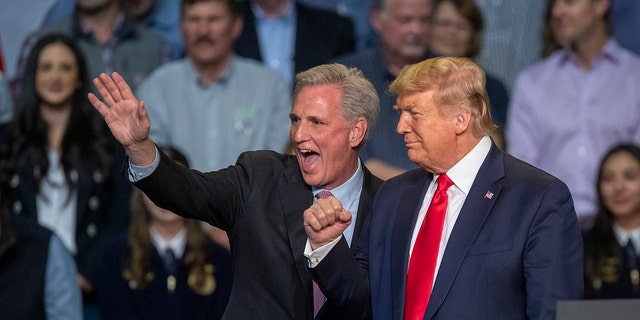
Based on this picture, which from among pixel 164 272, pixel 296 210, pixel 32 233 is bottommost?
pixel 164 272

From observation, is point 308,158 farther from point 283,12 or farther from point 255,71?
point 283,12

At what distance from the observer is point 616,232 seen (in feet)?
17.5

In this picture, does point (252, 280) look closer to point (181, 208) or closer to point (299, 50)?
point (181, 208)

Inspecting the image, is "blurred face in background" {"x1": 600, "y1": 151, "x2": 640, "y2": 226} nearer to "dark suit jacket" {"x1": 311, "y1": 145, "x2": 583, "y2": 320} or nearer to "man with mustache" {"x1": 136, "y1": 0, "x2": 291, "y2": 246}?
"man with mustache" {"x1": 136, "y1": 0, "x2": 291, "y2": 246}

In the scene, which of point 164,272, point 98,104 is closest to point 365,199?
point 98,104

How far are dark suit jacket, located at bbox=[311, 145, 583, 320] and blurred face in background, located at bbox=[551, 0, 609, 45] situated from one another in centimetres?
286

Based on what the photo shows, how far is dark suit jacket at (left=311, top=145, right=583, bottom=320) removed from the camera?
114 inches

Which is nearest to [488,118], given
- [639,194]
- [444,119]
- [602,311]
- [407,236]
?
[444,119]

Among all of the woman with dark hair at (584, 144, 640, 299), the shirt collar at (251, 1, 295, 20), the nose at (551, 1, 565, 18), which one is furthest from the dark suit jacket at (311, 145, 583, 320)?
the shirt collar at (251, 1, 295, 20)

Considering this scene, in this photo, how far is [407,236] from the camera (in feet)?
10.1

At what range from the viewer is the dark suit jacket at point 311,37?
594 centimetres

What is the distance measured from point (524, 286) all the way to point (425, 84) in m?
0.56

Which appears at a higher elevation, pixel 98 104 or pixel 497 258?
pixel 98 104

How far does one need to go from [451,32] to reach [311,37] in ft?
2.24
